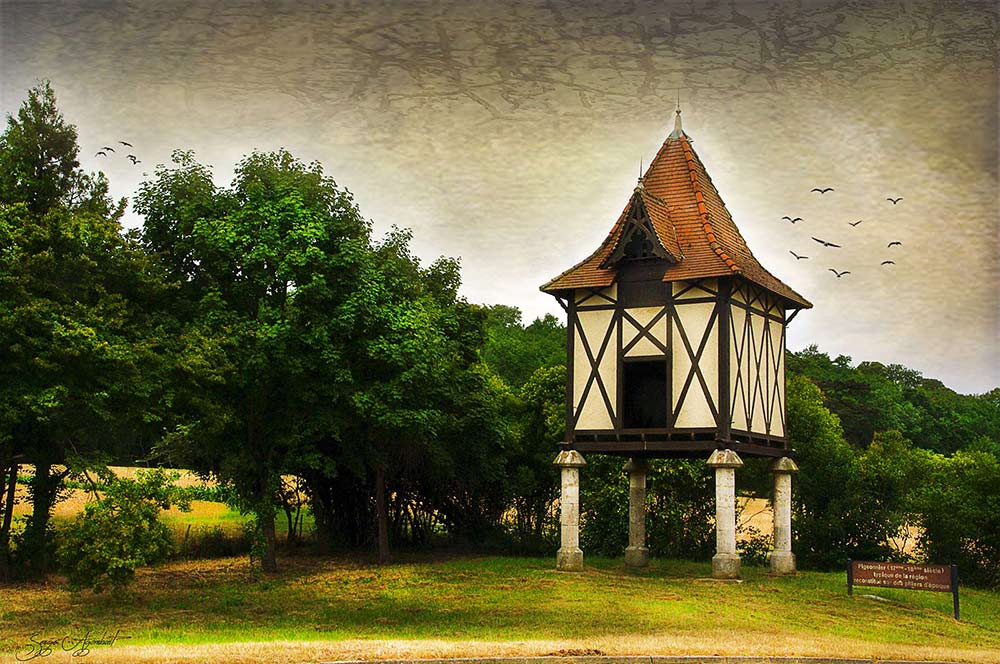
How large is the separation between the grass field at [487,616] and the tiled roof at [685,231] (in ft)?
23.6

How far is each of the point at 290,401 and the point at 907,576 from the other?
14550mm

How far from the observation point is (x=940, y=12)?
55.6 ft

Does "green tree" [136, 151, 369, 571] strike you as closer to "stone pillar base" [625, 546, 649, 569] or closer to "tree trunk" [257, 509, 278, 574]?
"tree trunk" [257, 509, 278, 574]

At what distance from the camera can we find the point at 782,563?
90.8ft

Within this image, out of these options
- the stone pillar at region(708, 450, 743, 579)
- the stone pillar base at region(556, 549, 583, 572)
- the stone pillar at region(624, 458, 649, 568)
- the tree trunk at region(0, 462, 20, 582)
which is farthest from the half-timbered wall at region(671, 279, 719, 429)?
the tree trunk at region(0, 462, 20, 582)

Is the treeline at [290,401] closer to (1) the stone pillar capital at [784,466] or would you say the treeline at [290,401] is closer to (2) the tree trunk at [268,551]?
(2) the tree trunk at [268,551]

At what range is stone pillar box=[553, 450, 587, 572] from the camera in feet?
88.2

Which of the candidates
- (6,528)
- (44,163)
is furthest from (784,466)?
(44,163)

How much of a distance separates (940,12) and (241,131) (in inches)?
477

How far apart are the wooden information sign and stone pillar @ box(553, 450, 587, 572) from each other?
6990mm

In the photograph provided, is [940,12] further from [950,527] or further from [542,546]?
[542,546]

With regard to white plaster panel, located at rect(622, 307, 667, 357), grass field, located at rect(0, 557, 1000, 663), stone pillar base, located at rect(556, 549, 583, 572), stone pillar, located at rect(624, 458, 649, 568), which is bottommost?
grass field, located at rect(0, 557, 1000, 663)

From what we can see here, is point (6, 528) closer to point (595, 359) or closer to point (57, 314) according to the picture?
point (57, 314)

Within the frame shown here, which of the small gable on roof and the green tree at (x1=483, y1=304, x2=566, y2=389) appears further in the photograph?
the green tree at (x1=483, y1=304, x2=566, y2=389)
